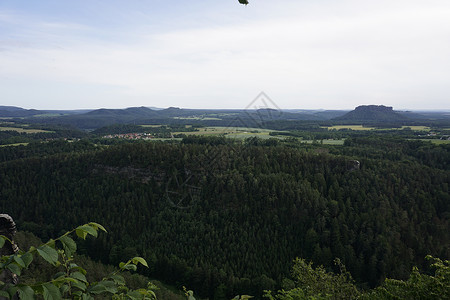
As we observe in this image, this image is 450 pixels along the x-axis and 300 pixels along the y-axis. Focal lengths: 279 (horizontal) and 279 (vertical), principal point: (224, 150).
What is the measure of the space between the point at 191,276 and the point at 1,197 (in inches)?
3412

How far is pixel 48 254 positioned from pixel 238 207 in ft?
291

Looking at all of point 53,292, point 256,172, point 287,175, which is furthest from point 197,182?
point 53,292

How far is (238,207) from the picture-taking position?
90.1m

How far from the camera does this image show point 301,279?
101 feet

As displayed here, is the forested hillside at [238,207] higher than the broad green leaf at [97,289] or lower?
lower

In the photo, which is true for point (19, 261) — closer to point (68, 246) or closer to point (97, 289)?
point (68, 246)

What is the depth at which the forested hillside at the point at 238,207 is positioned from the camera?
6950cm

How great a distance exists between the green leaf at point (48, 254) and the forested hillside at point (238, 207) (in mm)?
64058

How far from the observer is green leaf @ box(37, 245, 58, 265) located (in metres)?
3.33

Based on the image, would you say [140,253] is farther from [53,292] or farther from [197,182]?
[53,292]

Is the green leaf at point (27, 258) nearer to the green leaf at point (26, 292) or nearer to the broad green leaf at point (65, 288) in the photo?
the green leaf at point (26, 292)

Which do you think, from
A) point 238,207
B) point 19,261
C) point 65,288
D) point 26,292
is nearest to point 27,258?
point 19,261

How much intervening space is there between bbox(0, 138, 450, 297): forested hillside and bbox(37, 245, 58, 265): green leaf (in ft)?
210

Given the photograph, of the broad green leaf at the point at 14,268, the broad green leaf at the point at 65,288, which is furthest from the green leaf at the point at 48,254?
the broad green leaf at the point at 65,288
